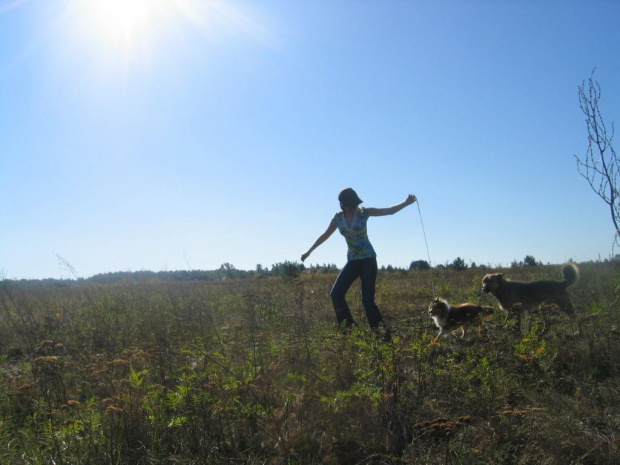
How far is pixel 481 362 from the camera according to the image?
3.59m

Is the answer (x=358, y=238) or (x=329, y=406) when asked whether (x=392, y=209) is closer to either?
(x=358, y=238)

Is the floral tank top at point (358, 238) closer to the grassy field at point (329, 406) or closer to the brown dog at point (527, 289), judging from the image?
the grassy field at point (329, 406)

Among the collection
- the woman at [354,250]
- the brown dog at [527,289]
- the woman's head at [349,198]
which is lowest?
the brown dog at [527,289]

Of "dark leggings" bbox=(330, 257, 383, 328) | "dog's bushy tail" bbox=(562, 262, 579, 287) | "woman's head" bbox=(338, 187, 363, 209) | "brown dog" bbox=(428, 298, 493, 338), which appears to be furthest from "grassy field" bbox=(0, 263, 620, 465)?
"dog's bushy tail" bbox=(562, 262, 579, 287)

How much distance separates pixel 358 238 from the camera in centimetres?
598

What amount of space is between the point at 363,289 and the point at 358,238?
664 millimetres

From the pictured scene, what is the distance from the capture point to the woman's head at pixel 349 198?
19.7 ft

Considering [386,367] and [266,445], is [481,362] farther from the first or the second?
[266,445]

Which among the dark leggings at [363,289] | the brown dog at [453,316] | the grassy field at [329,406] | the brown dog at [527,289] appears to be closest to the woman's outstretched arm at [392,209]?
the dark leggings at [363,289]

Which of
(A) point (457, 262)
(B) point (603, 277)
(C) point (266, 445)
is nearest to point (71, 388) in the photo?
(C) point (266, 445)

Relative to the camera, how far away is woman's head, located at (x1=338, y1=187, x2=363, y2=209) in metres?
6.00

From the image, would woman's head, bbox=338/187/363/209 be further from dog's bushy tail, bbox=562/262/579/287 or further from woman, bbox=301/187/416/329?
dog's bushy tail, bbox=562/262/579/287

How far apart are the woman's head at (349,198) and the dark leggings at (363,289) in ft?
2.44

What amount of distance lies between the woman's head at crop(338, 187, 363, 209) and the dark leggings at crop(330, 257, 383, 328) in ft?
2.44
